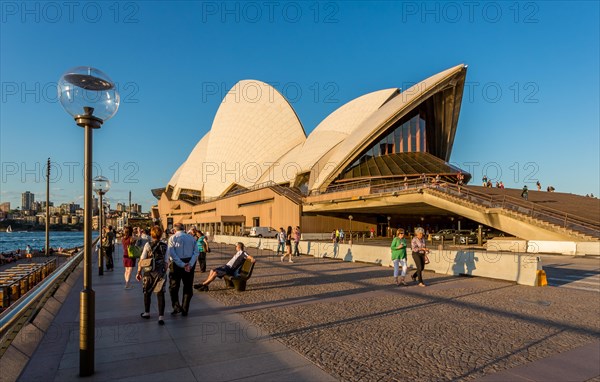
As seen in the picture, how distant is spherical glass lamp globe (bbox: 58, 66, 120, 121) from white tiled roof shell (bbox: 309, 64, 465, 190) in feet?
122

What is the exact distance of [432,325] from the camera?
569 centimetres

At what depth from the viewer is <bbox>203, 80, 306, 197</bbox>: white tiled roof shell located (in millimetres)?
56094

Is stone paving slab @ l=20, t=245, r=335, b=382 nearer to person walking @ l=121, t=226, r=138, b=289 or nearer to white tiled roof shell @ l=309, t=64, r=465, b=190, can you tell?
person walking @ l=121, t=226, r=138, b=289

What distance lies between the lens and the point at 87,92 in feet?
12.8

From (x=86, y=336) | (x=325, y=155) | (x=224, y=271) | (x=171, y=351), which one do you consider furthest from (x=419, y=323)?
(x=325, y=155)

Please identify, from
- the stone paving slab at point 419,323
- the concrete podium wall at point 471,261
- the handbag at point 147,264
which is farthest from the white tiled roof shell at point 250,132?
the handbag at point 147,264

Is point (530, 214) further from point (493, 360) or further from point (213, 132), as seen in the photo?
point (213, 132)

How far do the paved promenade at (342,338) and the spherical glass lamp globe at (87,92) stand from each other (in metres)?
2.68

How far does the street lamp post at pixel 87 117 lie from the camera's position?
12.1 feet

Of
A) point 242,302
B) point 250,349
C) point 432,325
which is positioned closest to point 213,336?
point 250,349

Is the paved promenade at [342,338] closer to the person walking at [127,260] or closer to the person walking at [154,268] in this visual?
the person walking at [154,268]

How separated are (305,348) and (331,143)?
43525mm

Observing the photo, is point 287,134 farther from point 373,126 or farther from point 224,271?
point 224,271

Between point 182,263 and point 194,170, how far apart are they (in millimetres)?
71970
